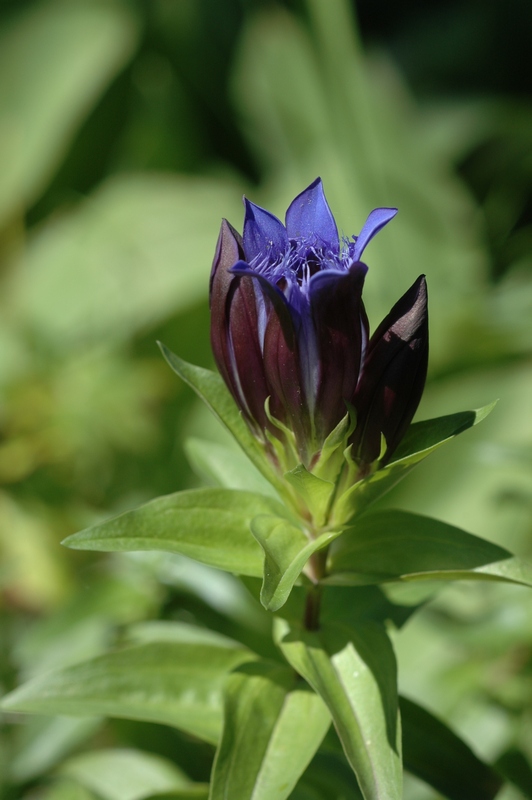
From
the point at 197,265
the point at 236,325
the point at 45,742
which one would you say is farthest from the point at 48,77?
the point at 236,325

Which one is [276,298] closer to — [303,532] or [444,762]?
[303,532]

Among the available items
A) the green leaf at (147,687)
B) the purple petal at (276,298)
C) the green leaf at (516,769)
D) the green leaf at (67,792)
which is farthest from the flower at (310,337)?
the green leaf at (67,792)

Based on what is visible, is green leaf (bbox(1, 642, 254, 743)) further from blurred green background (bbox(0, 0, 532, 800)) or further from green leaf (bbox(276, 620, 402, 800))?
blurred green background (bbox(0, 0, 532, 800))

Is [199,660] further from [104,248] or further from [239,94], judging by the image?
[239,94]

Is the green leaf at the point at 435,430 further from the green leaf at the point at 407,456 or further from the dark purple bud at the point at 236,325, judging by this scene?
the dark purple bud at the point at 236,325

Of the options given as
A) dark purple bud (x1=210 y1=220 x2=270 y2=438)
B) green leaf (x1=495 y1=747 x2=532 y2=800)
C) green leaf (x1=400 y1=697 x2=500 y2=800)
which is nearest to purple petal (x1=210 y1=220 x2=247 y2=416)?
dark purple bud (x1=210 y1=220 x2=270 y2=438)
